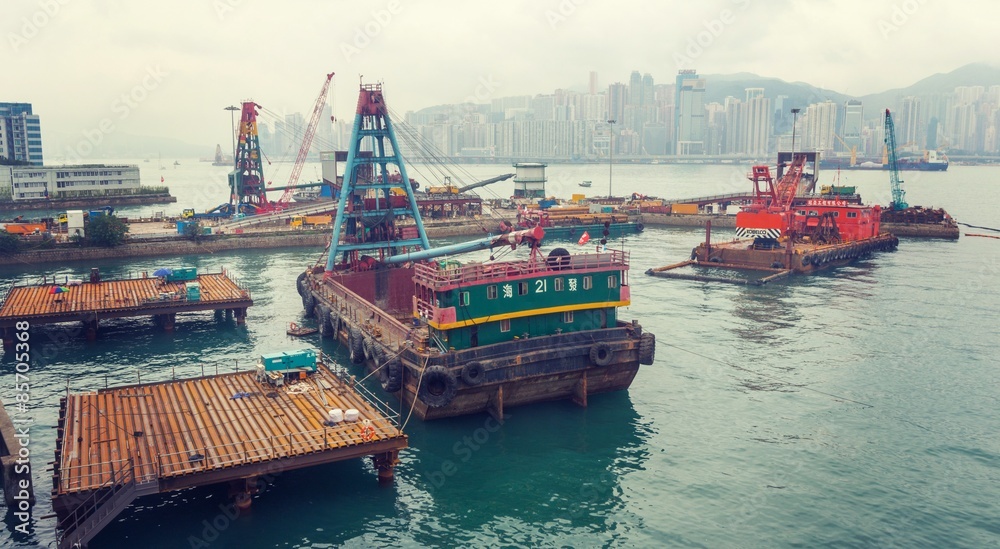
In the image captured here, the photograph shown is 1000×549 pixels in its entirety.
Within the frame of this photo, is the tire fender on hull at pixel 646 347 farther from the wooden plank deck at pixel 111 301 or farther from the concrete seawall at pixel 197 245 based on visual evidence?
the concrete seawall at pixel 197 245

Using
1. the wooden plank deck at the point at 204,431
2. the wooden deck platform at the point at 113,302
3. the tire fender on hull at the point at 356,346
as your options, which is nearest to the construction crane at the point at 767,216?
the tire fender on hull at the point at 356,346

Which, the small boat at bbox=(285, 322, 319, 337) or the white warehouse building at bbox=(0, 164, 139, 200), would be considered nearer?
the small boat at bbox=(285, 322, 319, 337)

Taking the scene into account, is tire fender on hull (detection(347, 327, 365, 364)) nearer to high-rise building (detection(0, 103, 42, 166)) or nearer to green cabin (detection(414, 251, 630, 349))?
green cabin (detection(414, 251, 630, 349))

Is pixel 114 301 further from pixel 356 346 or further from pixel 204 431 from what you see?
pixel 204 431

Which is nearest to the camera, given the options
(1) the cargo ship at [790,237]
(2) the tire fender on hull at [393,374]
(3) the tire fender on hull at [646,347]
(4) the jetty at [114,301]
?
(2) the tire fender on hull at [393,374]

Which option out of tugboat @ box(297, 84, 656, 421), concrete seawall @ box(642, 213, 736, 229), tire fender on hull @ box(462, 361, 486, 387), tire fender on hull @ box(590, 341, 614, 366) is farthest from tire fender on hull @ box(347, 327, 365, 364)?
concrete seawall @ box(642, 213, 736, 229)

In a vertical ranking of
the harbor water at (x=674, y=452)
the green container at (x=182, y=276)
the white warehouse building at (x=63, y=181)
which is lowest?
the harbor water at (x=674, y=452)
